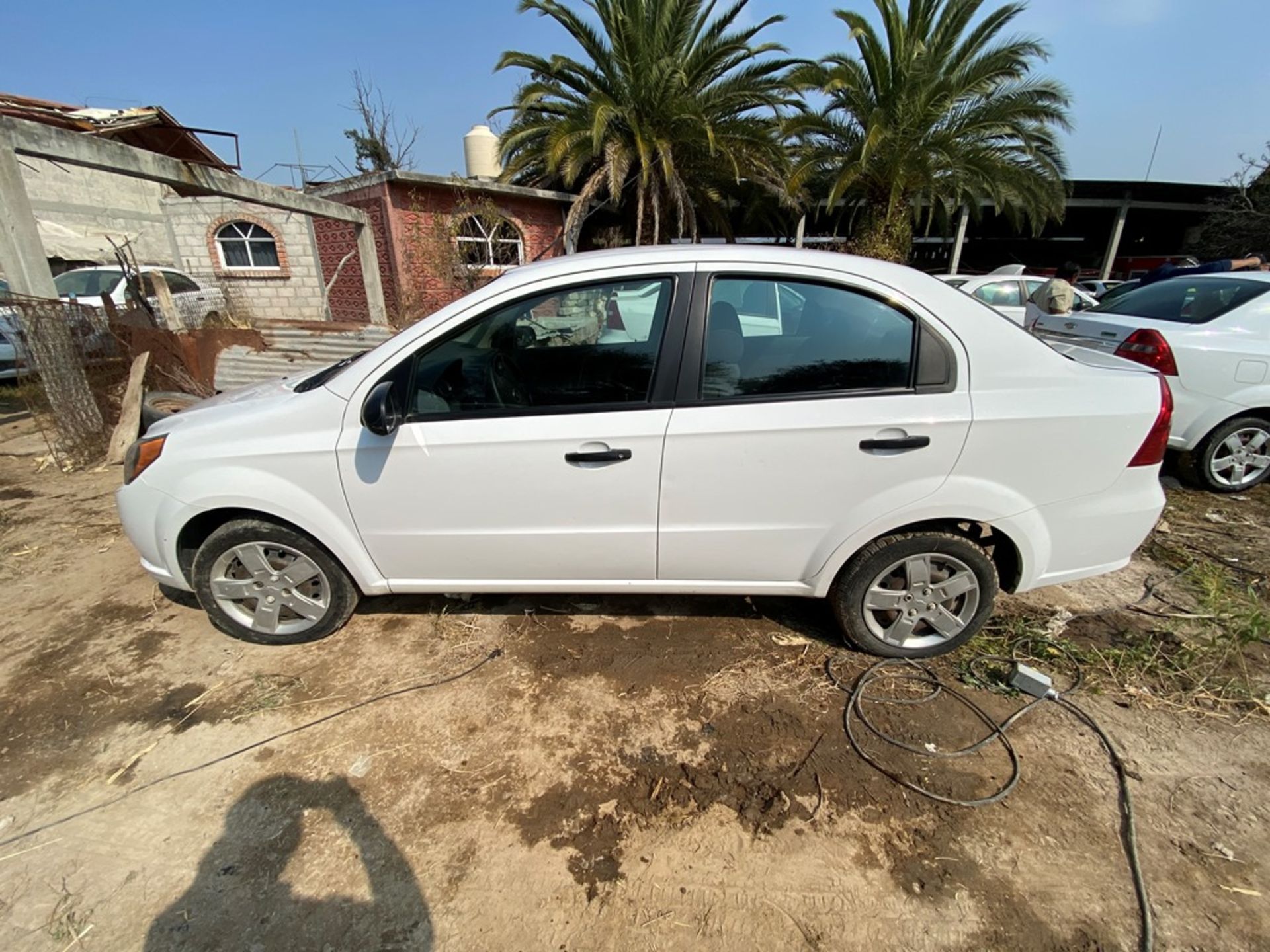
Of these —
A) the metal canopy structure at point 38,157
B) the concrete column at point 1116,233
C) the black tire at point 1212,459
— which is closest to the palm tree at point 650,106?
the metal canopy structure at point 38,157

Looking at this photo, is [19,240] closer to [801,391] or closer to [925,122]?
[801,391]

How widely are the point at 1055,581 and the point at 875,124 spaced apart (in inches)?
425

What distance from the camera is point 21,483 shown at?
4.97 meters

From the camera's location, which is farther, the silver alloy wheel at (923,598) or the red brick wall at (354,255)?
the red brick wall at (354,255)

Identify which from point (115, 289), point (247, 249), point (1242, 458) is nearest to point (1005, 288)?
point (1242, 458)

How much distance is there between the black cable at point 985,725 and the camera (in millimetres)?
1803

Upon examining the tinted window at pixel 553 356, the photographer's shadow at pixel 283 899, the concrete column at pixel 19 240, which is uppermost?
the concrete column at pixel 19 240

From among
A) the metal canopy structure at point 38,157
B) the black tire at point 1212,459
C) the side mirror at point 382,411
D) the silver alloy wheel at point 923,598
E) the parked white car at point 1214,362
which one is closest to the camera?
the side mirror at point 382,411

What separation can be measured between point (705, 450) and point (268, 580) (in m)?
2.10

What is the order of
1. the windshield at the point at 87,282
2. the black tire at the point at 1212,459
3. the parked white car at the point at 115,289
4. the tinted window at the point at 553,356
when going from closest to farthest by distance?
the tinted window at the point at 553,356, the black tire at the point at 1212,459, the parked white car at the point at 115,289, the windshield at the point at 87,282

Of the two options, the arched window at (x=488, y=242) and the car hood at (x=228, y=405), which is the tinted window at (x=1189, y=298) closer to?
the car hood at (x=228, y=405)

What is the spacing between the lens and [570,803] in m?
2.00

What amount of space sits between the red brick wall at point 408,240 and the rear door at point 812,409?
35.9ft

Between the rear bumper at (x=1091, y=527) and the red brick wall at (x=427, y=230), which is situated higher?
the red brick wall at (x=427, y=230)
